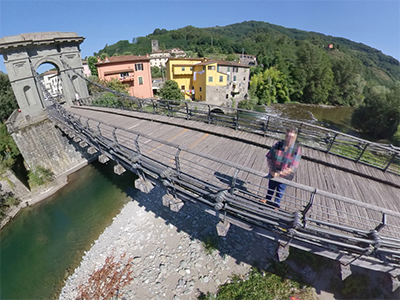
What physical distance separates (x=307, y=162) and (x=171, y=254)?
6.81m

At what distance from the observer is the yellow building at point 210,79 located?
3428 centimetres

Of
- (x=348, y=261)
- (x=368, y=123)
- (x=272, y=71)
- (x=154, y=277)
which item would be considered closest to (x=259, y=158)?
(x=348, y=261)

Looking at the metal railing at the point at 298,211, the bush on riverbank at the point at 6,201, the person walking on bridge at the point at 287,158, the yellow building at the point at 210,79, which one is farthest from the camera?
the yellow building at the point at 210,79

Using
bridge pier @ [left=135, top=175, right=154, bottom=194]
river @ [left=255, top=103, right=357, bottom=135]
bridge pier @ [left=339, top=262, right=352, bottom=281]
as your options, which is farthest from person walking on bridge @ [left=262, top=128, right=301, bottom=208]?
river @ [left=255, top=103, right=357, bottom=135]

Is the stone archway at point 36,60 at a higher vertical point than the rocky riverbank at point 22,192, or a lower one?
higher

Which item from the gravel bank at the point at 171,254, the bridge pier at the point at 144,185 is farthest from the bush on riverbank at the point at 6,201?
the bridge pier at the point at 144,185

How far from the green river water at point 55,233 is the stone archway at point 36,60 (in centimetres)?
703

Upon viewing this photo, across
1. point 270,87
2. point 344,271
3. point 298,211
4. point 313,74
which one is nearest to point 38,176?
point 298,211

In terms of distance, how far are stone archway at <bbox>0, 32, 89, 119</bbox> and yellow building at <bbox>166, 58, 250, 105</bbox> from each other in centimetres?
2106

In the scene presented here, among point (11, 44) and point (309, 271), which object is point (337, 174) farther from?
point (11, 44)

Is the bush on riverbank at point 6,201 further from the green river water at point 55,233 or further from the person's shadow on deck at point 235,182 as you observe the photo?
the person's shadow on deck at point 235,182

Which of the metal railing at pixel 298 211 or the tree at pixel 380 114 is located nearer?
the metal railing at pixel 298 211

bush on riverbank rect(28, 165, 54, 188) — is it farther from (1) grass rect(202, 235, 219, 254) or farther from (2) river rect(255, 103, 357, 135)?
(2) river rect(255, 103, 357, 135)

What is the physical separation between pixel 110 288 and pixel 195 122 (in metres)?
8.06
